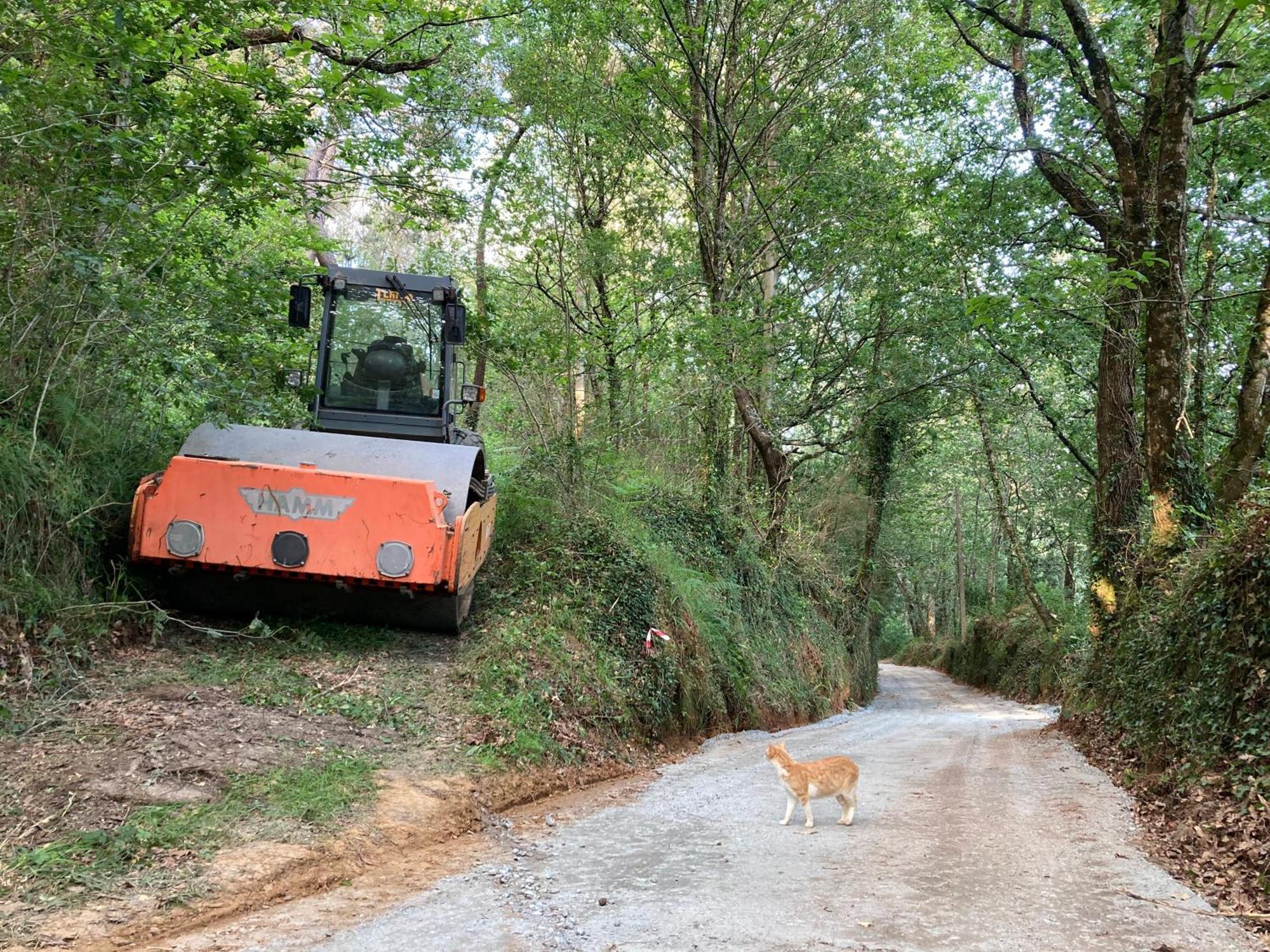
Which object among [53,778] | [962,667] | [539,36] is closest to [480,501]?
[53,778]

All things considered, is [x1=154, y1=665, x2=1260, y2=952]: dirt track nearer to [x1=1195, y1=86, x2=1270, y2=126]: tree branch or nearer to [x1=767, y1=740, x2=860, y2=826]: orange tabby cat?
[x1=767, y1=740, x2=860, y2=826]: orange tabby cat

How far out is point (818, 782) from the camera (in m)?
5.46

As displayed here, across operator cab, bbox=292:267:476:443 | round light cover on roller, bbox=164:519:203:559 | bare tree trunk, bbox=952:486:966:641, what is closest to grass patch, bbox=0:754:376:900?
round light cover on roller, bbox=164:519:203:559

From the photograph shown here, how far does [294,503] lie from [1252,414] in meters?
9.42

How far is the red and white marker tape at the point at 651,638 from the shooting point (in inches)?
385

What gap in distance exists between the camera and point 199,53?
838 centimetres

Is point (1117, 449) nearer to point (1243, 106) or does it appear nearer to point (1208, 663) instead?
point (1243, 106)

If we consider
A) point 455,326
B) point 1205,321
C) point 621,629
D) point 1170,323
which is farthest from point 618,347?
point 1205,321

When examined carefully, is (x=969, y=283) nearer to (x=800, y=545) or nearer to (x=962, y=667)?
(x=800, y=545)

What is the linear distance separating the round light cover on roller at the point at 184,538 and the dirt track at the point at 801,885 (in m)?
3.24

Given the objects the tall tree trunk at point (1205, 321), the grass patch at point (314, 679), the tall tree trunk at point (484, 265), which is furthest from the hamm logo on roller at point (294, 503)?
the tall tree trunk at point (1205, 321)

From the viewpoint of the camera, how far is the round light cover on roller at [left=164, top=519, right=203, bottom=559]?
249 inches

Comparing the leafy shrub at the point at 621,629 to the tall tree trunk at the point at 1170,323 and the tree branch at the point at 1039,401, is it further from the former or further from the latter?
the tree branch at the point at 1039,401

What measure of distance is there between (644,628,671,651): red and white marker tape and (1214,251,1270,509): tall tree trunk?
6216 mm
